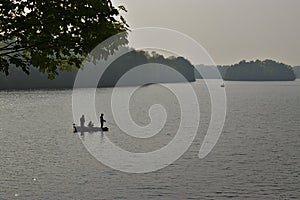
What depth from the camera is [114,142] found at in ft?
208

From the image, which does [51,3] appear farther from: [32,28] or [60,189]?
[60,189]

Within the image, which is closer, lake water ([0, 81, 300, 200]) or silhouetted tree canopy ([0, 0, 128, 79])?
silhouetted tree canopy ([0, 0, 128, 79])

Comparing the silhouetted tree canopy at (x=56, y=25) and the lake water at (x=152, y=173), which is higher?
the silhouetted tree canopy at (x=56, y=25)

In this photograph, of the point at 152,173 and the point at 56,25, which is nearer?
the point at 56,25

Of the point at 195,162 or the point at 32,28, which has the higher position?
the point at 32,28

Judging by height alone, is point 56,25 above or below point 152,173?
above

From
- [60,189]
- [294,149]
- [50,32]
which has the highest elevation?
[50,32]

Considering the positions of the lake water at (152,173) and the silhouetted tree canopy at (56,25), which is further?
the lake water at (152,173)

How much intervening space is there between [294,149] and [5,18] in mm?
50438

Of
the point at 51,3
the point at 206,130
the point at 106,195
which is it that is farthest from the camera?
the point at 206,130

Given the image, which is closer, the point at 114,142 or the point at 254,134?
the point at 114,142

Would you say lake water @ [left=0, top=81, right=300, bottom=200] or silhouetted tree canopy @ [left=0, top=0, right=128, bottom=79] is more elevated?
silhouetted tree canopy @ [left=0, top=0, right=128, bottom=79]

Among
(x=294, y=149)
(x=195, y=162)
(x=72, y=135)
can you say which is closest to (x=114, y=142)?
(x=72, y=135)

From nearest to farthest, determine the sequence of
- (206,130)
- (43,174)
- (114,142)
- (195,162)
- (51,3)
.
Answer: (51,3)
(43,174)
(195,162)
(114,142)
(206,130)
